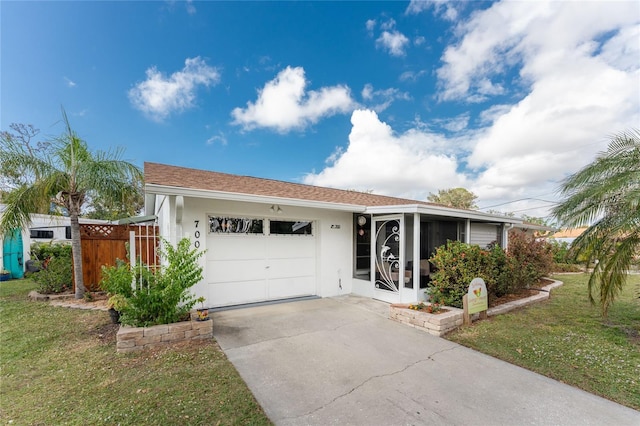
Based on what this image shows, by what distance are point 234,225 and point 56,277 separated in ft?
19.6

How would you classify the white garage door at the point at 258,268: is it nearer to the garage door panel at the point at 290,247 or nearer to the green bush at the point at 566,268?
the garage door panel at the point at 290,247

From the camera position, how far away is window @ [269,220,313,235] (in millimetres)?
8003

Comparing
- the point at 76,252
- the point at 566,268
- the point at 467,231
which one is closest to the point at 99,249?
the point at 76,252

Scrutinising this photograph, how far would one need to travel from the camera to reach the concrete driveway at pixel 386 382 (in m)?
3.11

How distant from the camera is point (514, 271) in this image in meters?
8.45

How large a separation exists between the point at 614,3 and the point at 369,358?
10097 millimetres

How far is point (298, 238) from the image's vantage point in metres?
8.42

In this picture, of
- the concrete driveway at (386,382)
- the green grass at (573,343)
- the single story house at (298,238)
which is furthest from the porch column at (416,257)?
the concrete driveway at (386,382)

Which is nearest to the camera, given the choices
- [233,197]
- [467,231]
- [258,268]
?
[233,197]

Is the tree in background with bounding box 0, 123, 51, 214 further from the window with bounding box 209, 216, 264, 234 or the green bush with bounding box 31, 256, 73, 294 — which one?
the window with bounding box 209, 216, 264, 234

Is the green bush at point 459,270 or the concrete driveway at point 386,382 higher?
the green bush at point 459,270

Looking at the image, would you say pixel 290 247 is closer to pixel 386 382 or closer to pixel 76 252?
pixel 386 382

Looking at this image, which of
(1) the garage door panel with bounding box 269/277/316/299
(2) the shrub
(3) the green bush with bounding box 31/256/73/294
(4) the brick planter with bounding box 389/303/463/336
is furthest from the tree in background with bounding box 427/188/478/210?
(3) the green bush with bounding box 31/256/73/294

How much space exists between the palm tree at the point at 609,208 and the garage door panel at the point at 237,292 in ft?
25.2
